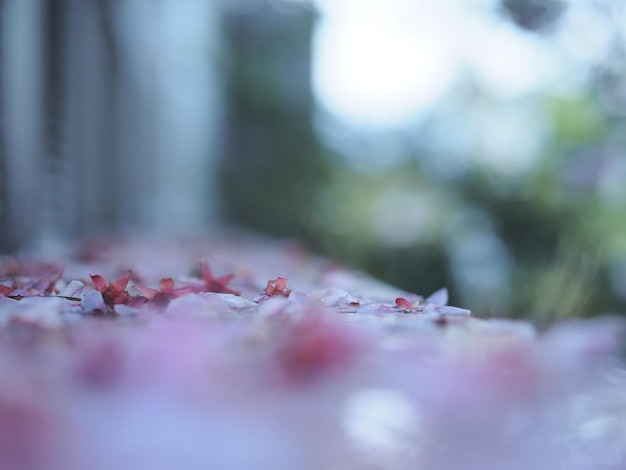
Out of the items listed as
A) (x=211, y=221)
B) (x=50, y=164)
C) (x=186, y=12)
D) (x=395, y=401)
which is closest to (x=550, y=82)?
(x=50, y=164)

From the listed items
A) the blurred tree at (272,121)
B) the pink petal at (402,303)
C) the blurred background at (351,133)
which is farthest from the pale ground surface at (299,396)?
the blurred tree at (272,121)

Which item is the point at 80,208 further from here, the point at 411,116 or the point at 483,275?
the point at 411,116

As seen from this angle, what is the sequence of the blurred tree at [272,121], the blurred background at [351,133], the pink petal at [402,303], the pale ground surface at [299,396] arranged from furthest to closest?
the blurred tree at [272,121], the blurred background at [351,133], the pink petal at [402,303], the pale ground surface at [299,396]

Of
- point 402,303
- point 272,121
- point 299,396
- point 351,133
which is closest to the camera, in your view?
point 299,396

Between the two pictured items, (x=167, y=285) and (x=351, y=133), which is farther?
(x=351, y=133)

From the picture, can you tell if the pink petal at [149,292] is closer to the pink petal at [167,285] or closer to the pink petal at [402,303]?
the pink petal at [167,285]

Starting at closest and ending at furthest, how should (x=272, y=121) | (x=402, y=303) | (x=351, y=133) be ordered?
(x=402, y=303)
(x=272, y=121)
(x=351, y=133)

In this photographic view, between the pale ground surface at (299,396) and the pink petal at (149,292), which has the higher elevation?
the pale ground surface at (299,396)

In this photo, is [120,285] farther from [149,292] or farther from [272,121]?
[272,121]

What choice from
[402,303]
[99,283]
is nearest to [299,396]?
[402,303]
